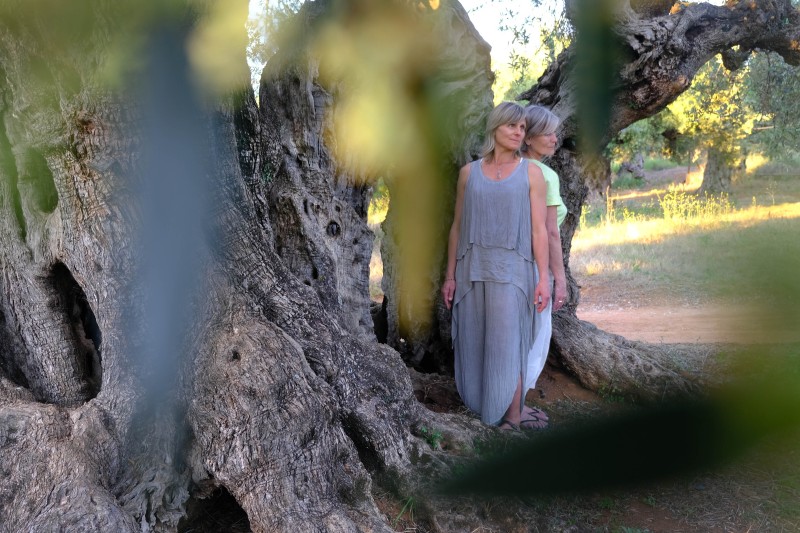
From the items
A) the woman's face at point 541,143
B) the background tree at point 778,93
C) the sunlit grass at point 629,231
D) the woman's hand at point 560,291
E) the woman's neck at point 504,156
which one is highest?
the background tree at point 778,93

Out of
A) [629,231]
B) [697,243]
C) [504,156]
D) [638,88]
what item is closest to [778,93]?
[638,88]

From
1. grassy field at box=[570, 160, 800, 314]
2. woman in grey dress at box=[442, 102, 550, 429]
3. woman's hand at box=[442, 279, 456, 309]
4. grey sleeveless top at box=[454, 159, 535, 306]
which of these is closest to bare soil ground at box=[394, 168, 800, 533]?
woman in grey dress at box=[442, 102, 550, 429]

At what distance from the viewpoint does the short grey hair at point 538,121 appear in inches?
157

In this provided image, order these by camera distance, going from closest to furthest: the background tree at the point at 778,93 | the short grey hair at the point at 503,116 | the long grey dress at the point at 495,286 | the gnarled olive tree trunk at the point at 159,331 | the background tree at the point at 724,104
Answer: the gnarled olive tree trunk at the point at 159,331 < the short grey hair at the point at 503,116 < the long grey dress at the point at 495,286 < the background tree at the point at 778,93 < the background tree at the point at 724,104

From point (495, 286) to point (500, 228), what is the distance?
13.4 inches

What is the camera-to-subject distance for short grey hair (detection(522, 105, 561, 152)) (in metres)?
3.98

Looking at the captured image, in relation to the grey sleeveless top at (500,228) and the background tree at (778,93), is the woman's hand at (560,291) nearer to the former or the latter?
the grey sleeveless top at (500,228)

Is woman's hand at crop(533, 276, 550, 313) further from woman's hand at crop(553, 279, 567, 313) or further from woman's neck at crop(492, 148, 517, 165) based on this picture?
woman's neck at crop(492, 148, 517, 165)

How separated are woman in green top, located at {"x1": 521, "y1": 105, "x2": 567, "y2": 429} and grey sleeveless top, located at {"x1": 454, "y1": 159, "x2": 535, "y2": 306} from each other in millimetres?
181

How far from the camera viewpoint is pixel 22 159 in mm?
3299

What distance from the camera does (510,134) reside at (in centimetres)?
380

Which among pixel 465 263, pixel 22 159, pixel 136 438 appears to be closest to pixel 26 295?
pixel 22 159

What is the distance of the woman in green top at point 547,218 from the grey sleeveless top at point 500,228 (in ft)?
0.59

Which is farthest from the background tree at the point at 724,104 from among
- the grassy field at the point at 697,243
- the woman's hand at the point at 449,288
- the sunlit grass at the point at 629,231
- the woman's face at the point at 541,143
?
the woman's hand at the point at 449,288
